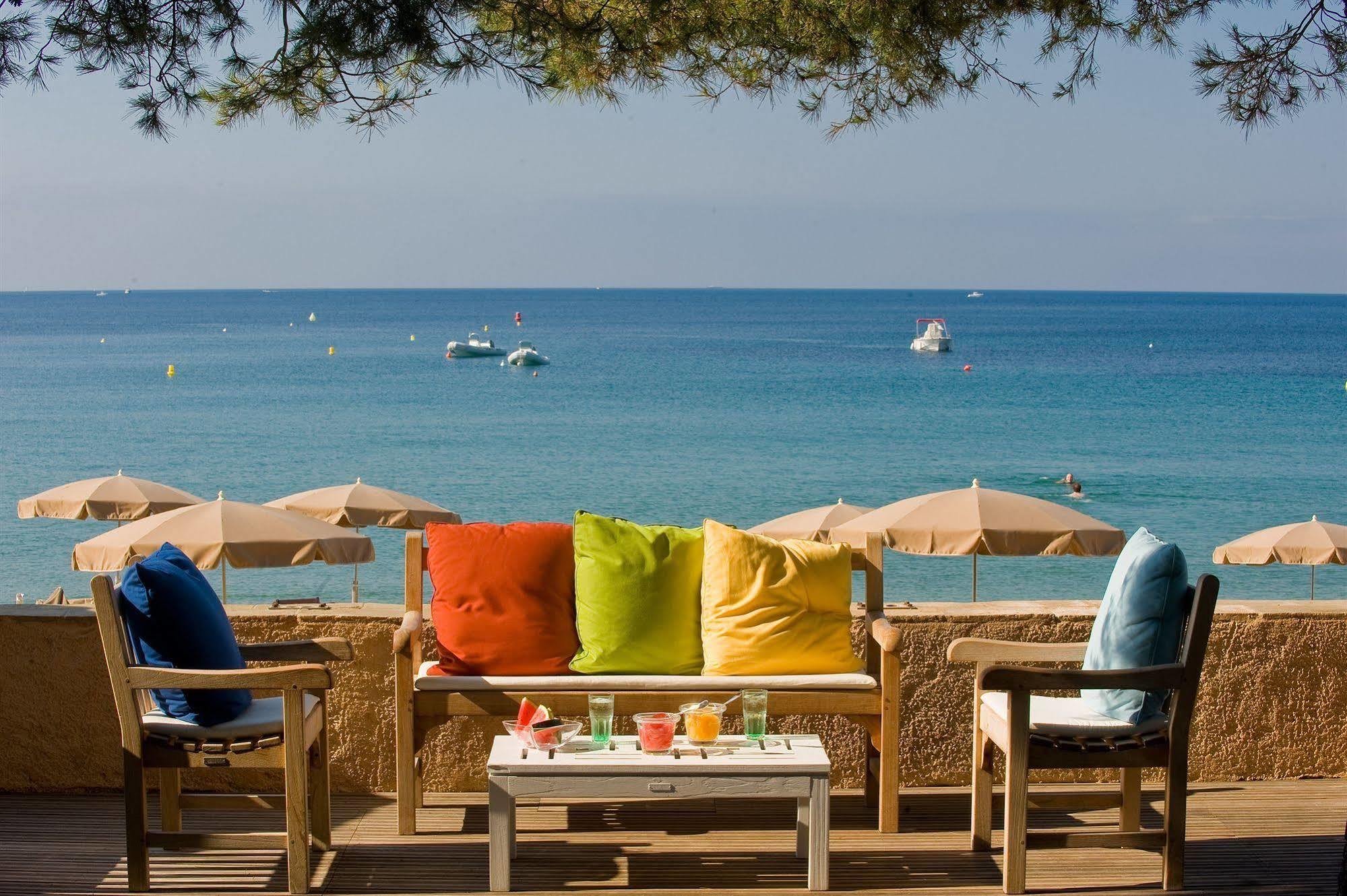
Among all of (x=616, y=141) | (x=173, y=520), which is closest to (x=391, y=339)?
(x=616, y=141)

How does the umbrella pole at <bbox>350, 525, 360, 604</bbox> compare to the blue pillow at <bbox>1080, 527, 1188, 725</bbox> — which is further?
the umbrella pole at <bbox>350, 525, 360, 604</bbox>

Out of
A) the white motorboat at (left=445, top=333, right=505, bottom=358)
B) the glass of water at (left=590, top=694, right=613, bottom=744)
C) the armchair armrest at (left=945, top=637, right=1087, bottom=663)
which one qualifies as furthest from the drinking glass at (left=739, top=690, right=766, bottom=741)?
the white motorboat at (left=445, top=333, right=505, bottom=358)

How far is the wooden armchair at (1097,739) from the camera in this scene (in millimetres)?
3377

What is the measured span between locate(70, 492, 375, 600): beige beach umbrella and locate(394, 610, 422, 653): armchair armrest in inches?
190

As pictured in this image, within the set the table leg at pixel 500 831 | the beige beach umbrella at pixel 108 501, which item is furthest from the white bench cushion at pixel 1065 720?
the beige beach umbrella at pixel 108 501

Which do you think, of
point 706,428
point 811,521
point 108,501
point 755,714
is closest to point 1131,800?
point 755,714

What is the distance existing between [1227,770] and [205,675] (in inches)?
120

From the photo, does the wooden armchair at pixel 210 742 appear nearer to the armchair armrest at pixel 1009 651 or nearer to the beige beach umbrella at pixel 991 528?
the armchair armrest at pixel 1009 651

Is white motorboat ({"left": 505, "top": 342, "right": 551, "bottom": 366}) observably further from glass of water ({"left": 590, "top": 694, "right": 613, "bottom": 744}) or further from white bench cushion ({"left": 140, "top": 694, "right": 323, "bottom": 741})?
glass of water ({"left": 590, "top": 694, "right": 613, "bottom": 744})

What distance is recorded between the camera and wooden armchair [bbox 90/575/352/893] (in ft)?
10.9

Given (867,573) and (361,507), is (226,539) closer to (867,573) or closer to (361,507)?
(361,507)

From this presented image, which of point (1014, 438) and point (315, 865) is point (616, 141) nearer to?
point (1014, 438)

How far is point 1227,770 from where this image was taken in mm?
4398

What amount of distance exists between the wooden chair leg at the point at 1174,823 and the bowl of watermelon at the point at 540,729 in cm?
145
